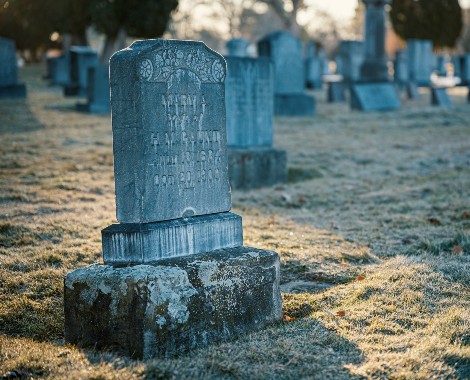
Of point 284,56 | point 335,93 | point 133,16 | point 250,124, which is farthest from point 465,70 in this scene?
point 250,124

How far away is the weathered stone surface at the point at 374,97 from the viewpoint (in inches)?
773

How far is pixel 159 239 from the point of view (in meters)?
4.39

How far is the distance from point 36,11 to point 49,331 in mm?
29452

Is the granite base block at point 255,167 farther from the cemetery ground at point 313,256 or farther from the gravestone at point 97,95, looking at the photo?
the gravestone at point 97,95

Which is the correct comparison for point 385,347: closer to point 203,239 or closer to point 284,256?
point 203,239

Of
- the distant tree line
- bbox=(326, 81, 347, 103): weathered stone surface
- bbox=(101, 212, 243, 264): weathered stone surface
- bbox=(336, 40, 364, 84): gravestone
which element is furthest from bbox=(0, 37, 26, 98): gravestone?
bbox=(101, 212, 243, 264): weathered stone surface

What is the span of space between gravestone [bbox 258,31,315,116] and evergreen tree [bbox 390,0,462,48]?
26.3 metres

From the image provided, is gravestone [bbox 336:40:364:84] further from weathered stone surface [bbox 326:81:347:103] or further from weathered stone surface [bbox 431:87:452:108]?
weathered stone surface [bbox 431:87:452:108]

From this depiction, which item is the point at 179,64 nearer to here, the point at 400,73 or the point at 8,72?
the point at 8,72

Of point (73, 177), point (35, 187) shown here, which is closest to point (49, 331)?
point (35, 187)

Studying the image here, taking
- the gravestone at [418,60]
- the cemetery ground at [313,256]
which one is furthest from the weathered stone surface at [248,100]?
the gravestone at [418,60]

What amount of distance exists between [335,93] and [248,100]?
555 inches

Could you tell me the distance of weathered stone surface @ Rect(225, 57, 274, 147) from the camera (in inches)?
380

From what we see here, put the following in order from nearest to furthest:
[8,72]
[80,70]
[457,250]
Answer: [457,250]
[8,72]
[80,70]
